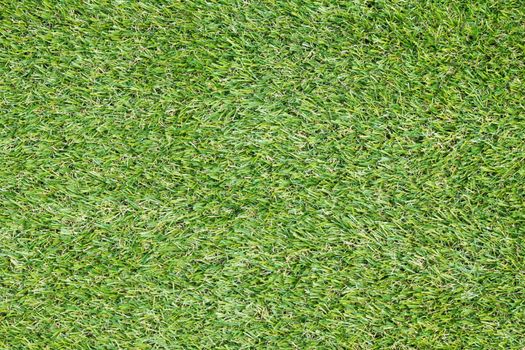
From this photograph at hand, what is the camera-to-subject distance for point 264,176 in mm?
2627

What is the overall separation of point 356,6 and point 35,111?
5.46ft

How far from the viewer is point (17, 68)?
271 cm

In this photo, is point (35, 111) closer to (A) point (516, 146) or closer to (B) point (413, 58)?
(B) point (413, 58)

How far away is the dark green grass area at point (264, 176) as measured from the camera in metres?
2.59

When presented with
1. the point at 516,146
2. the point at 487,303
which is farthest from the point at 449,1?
the point at 487,303

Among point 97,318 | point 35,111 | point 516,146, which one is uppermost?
point 516,146

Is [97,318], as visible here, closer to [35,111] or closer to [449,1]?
[35,111]

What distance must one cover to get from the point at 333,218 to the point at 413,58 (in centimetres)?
87

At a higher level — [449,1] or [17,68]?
[449,1]

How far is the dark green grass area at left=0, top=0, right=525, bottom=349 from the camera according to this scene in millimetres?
2590

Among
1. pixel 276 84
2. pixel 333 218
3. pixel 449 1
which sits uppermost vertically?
pixel 449 1

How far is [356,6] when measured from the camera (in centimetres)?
267

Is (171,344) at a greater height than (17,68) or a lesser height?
lesser

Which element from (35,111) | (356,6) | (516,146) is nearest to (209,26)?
(356,6)
